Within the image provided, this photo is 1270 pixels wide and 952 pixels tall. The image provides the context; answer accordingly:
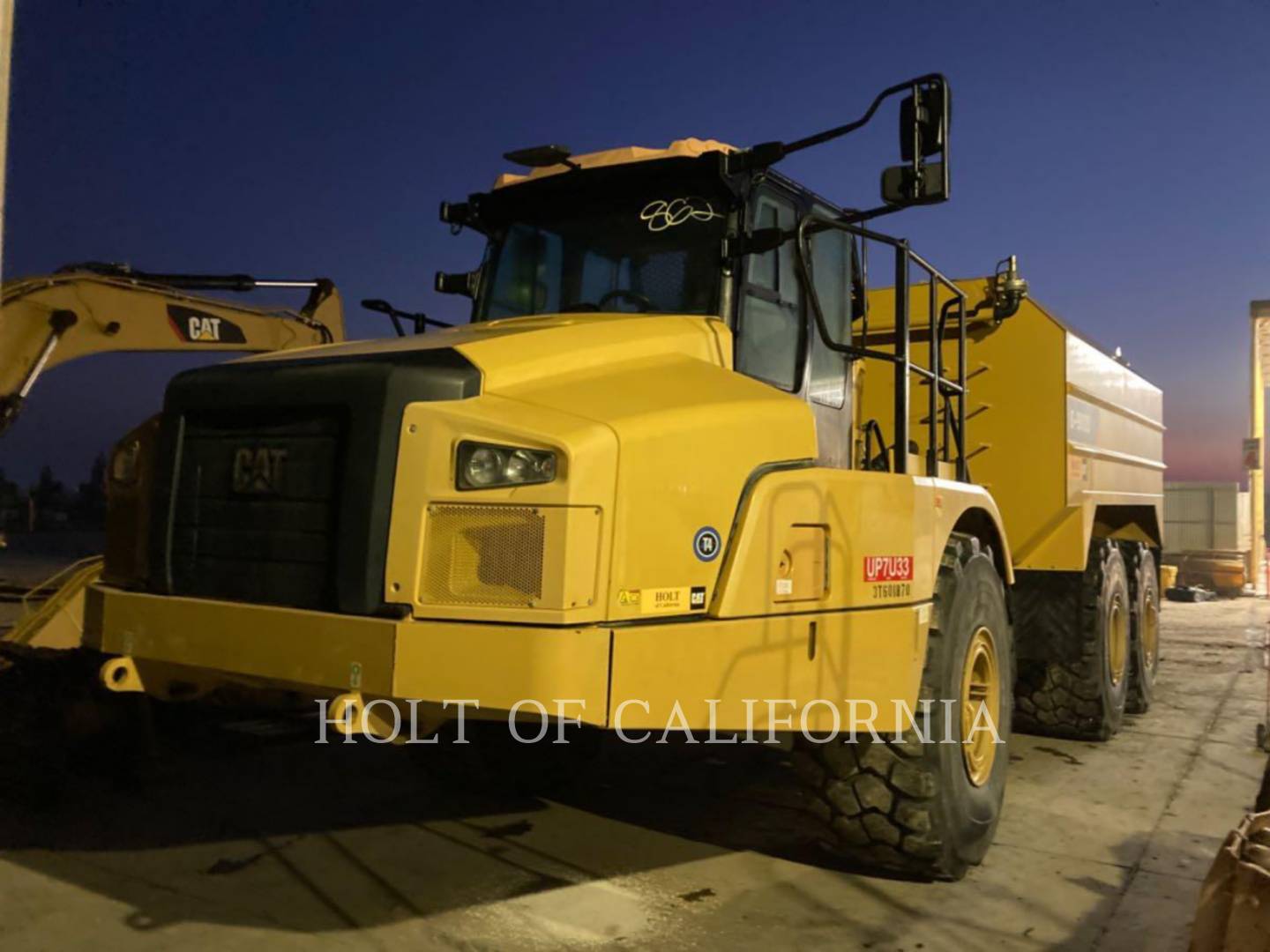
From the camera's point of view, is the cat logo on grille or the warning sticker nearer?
the warning sticker

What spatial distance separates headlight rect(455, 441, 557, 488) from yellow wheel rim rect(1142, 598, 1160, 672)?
7.26 meters

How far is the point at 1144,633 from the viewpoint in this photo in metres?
8.94

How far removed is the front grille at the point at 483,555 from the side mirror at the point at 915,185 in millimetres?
1835

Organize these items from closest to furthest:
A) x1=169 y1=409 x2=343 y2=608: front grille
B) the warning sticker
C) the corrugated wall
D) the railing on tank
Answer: the warning sticker, x1=169 y1=409 x2=343 y2=608: front grille, the railing on tank, the corrugated wall

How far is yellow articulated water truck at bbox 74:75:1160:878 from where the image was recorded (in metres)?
3.08

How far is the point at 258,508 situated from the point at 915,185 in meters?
2.52

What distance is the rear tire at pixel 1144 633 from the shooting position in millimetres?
8391

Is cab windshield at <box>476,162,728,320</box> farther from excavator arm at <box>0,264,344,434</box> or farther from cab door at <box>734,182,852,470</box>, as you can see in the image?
excavator arm at <box>0,264,344,434</box>

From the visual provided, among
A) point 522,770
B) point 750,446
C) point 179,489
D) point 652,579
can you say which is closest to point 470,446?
point 652,579

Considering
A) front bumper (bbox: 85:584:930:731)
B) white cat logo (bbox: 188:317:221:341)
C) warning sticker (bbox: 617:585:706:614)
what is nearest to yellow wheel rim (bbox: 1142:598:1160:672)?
front bumper (bbox: 85:584:930:731)

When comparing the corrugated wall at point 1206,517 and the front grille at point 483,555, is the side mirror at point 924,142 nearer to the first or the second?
the front grille at point 483,555

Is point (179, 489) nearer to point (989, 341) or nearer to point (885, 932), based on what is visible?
point (885, 932)

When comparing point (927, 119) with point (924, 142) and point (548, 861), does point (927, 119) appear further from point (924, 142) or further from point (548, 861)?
point (548, 861)

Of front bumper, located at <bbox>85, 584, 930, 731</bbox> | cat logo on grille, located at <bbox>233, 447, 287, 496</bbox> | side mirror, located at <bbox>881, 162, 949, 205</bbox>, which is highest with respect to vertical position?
side mirror, located at <bbox>881, 162, 949, 205</bbox>
